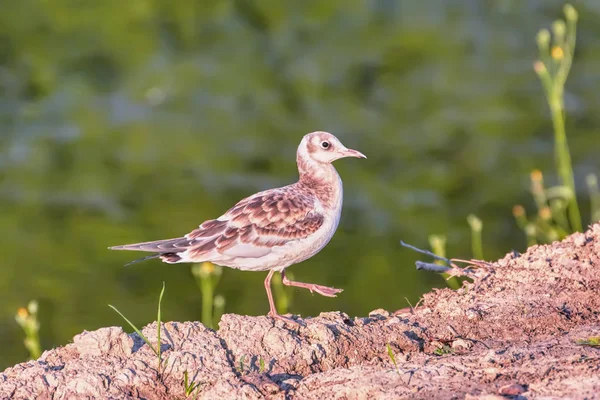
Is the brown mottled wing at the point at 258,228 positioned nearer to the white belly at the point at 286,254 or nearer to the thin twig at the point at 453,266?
the white belly at the point at 286,254

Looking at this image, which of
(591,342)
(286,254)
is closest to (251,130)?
(286,254)

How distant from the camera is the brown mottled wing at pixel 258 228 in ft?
22.5

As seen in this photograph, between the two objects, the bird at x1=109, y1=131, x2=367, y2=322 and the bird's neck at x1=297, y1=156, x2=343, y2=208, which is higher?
the bird's neck at x1=297, y1=156, x2=343, y2=208

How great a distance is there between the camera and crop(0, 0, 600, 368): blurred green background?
12.2 meters

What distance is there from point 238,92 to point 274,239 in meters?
8.91

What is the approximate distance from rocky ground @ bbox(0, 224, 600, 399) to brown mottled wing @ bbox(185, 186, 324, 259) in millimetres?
853

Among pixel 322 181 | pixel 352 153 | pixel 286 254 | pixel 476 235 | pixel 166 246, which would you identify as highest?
pixel 352 153

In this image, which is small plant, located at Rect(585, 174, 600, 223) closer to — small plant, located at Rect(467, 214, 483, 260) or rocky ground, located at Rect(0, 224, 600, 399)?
small plant, located at Rect(467, 214, 483, 260)

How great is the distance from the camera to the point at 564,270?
259 inches

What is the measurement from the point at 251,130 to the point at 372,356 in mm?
9347

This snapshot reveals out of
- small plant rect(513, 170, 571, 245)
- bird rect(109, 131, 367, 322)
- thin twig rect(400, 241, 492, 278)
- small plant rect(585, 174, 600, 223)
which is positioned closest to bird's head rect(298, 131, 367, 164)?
bird rect(109, 131, 367, 322)

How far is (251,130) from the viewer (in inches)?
584

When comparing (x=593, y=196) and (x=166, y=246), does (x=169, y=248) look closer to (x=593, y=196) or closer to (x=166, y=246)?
(x=166, y=246)

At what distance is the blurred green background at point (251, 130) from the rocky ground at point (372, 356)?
5.32 m
